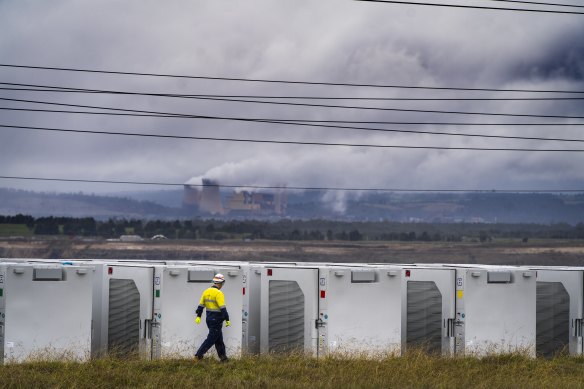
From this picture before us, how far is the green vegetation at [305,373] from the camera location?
57.3 ft

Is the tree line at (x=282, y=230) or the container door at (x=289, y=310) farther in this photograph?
the tree line at (x=282, y=230)

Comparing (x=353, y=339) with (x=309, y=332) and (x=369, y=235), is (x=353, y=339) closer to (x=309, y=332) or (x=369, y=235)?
(x=309, y=332)

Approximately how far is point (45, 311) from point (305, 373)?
6.50 m

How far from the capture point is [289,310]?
21297 mm

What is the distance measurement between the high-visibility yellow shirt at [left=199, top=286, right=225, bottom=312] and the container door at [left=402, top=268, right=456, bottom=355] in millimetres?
5764

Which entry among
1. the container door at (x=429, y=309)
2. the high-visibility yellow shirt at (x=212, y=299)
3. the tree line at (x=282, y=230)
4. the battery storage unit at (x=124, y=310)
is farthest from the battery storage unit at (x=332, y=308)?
the tree line at (x=282, y=230)

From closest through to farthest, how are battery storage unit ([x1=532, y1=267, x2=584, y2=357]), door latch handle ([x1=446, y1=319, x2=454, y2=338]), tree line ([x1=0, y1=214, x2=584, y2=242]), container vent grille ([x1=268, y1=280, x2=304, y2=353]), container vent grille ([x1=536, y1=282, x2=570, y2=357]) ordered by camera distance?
container vent grille ([x1=268, y1=280, x2=304, y2=353]) < door latch handle ([x1=446, y1=319, x2=454, y2=338]) < battery storage unit ([x1=532, y1=267, x2=584, y2=357]) < container vent grille ([x1=536, y1=282, x2=570, y2=357]) < tree line ([x1=0, y1=214, x2=584, y2=242])

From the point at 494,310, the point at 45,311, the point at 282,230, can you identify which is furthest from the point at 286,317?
the point at 282,230

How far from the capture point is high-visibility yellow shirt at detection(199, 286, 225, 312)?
19438 mm

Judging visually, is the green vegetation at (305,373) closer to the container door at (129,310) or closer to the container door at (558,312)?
the container door at (129,310)

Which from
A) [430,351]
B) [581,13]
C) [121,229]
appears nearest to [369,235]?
[121,229]

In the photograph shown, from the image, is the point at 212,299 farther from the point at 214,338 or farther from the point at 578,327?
the point at 578,327

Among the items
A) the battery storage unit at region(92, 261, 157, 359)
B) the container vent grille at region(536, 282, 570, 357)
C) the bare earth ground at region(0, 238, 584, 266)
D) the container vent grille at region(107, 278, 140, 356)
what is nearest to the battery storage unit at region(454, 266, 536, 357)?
the container vent grille at region(536, 282, 570, 357)

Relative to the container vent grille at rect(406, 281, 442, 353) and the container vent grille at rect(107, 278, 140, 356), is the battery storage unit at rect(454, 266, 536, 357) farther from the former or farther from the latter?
the container vent grille at rect(107, 278, 140, 356)
